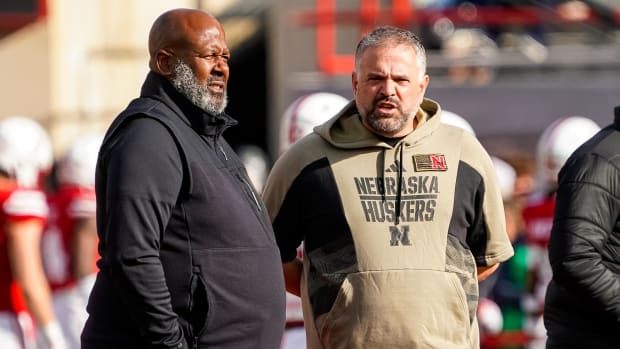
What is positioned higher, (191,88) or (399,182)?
(191,88)

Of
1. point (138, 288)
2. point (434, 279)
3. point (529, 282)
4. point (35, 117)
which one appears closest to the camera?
point (138, 288)

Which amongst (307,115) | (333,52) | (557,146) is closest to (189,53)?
(307,115)

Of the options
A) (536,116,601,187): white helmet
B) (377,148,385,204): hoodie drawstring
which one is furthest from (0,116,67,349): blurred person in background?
(536,116,601,187): white helmet

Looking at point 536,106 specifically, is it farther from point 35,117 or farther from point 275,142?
point 35,117

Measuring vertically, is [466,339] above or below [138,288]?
below

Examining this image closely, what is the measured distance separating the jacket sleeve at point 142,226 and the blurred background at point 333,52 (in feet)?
24.1

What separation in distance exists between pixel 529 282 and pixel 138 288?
5.23 metres

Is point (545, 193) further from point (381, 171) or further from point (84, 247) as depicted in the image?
point (381, 171)

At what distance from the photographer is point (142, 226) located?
371 centimetres

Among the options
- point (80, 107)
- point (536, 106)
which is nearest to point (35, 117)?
point (80, 107)

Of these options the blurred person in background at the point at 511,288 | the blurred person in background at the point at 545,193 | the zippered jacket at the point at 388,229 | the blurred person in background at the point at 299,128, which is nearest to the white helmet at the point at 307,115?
the blurred person in background at the point at 299,128

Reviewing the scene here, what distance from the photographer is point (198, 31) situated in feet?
13.0

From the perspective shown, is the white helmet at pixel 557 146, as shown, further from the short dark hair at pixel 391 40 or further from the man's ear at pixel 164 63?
the man's ear at pixel 164 63

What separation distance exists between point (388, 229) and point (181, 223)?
0.83 m
